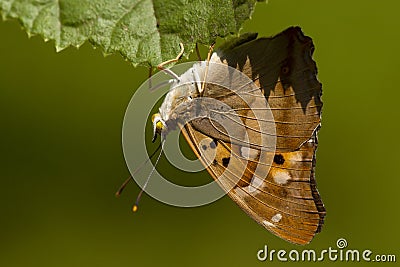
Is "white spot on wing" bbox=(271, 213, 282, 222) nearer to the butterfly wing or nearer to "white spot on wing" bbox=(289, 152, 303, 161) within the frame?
the butterfly wing

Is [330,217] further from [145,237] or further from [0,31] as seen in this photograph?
[0,31]

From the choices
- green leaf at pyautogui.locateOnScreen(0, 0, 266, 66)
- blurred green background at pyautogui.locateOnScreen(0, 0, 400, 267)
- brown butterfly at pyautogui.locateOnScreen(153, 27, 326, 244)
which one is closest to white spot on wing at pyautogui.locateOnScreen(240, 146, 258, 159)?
brown butterfly at pyautogui.locateOnScreen(153, 27, 326, 244)

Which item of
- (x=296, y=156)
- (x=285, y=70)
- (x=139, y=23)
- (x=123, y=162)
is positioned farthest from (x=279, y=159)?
(x=123, y=162)

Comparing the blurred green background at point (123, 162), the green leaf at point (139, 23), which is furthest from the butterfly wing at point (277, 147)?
the blurred green background at point (123, 162)

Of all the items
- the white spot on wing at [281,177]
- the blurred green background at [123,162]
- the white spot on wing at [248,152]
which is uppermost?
the blurred green background at [123,162]

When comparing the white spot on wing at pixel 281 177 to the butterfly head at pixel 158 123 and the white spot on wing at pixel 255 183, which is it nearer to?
the white spot on wing at pixel 255 183

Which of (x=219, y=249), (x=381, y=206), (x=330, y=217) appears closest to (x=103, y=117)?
(x=219, y=249)

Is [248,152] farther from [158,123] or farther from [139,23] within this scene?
[139,23]
